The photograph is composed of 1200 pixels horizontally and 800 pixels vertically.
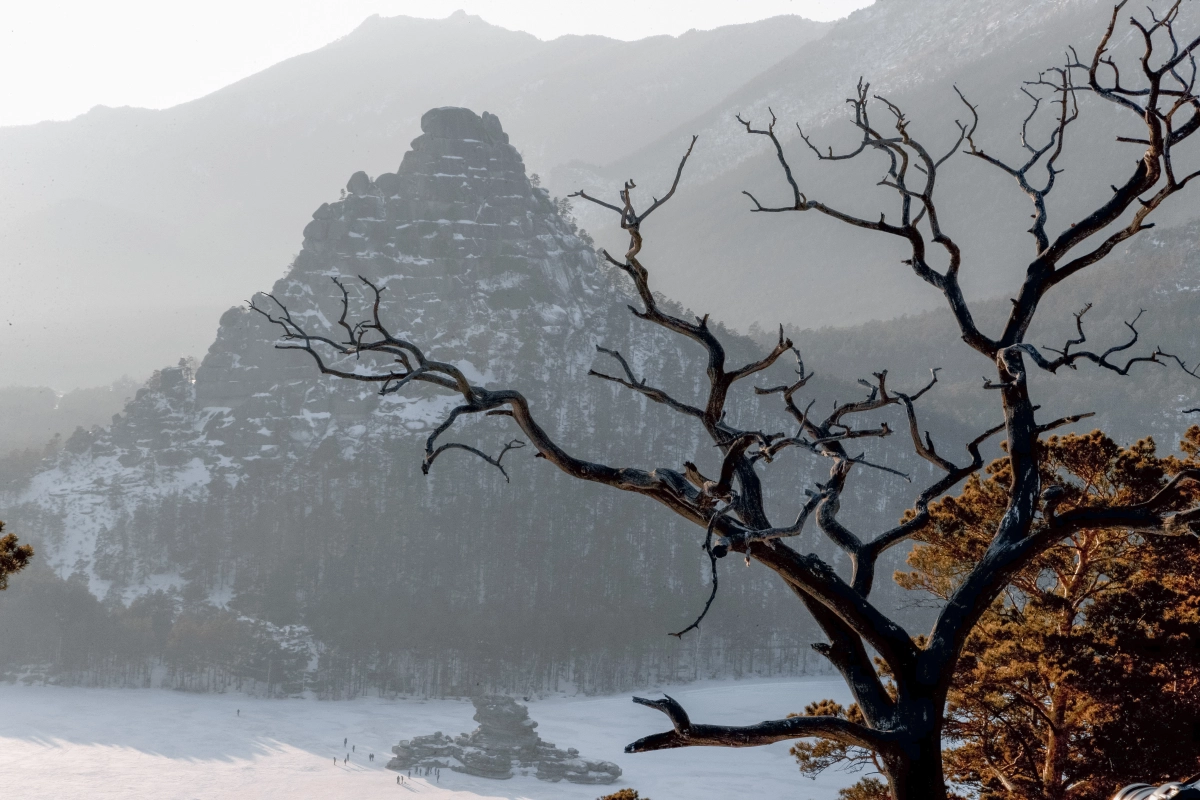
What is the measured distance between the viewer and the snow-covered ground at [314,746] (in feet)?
213

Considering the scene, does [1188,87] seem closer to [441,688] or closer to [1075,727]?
[1075,727]

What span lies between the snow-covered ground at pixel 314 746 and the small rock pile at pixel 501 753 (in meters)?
1.36

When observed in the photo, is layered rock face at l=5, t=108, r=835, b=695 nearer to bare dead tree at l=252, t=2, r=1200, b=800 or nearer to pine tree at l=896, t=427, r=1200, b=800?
pine tree at l=896, t=427, r=1200, b=800

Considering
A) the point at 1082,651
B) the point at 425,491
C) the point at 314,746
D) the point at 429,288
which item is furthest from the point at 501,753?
the point at 429,288

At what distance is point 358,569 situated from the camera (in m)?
126

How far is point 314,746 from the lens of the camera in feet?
261

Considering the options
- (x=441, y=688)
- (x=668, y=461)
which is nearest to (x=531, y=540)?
(x=668, y=461)

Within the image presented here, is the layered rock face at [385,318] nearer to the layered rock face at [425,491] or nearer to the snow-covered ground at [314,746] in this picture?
the layered rock face at [425,491]

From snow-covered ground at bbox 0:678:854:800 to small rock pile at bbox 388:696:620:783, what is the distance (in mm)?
1363

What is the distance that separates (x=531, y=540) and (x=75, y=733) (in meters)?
56.6

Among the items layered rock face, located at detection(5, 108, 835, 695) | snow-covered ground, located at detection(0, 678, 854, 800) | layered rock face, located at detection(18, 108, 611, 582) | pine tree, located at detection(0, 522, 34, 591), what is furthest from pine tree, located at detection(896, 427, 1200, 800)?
layered rock face, located at detection(18, 108, 611, 582)

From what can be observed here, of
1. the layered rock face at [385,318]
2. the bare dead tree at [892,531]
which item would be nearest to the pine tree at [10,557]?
the bare dead tree at [892,531]

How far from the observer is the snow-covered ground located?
213 ft

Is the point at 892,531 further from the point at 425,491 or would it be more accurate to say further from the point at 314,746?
the point at 425,491
